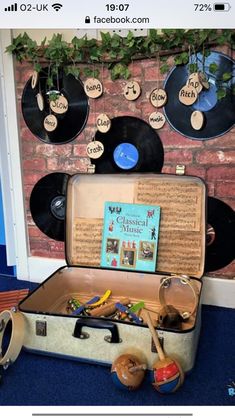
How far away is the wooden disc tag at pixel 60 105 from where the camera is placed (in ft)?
4.14

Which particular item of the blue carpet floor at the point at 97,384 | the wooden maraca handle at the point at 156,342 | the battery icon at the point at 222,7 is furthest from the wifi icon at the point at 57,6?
the blue carpet floor at the point at 97,384

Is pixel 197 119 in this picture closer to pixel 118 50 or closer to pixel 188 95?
pixel 188 95

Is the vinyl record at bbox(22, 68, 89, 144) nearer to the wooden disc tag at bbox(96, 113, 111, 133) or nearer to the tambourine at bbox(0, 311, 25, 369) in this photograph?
the wooden disc tag at bbox(96, 113, 111, 133)

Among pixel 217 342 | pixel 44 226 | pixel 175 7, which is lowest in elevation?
pixel 217 342

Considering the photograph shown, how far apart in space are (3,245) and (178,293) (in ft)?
2.59

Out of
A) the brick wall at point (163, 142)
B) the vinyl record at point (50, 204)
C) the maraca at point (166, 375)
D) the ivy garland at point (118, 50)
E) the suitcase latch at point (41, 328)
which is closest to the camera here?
the maraca at point (166, 375)

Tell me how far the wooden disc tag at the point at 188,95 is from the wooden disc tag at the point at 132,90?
0.15m

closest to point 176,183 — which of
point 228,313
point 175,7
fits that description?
point 228,313

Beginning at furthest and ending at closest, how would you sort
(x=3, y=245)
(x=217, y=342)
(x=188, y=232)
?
(x=3, y=245), (x=188, y=232), (x=217, y=342)

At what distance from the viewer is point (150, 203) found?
4.01 feet

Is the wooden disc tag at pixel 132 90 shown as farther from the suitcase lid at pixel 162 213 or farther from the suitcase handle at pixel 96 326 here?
the suitcase handle at pixel 96 326

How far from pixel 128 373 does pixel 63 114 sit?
89 centimetres

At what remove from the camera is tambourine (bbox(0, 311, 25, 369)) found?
0.91 metres

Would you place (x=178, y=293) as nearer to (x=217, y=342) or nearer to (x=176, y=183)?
(x=217, y=342)
